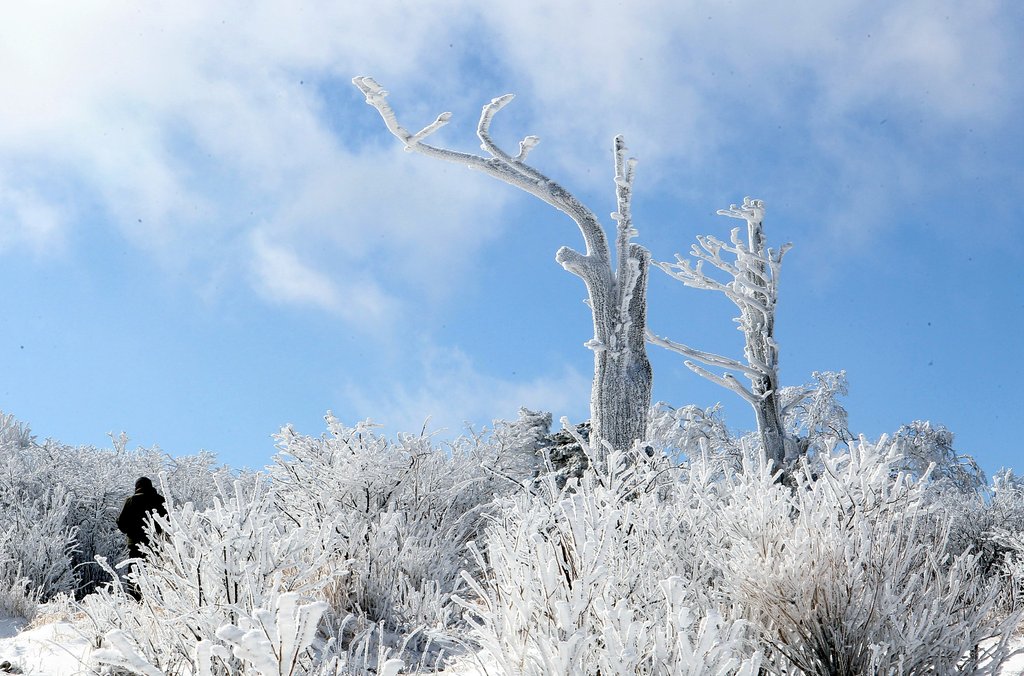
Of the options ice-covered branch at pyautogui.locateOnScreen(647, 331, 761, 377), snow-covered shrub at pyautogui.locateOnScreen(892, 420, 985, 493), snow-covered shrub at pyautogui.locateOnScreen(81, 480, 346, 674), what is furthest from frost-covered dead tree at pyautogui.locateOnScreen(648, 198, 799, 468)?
snow-covered shrub at pyautogui.locateOnScreen(81, 480, 346, 674)

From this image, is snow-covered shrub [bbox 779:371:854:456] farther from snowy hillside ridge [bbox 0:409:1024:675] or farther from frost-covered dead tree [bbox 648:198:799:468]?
snowy hillside ridge [bbox 0:409:1024:675]

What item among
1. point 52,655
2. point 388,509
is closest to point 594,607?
point 388,509

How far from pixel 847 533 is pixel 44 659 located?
5523mm

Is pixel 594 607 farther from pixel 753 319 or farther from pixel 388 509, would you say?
pixel 753 319

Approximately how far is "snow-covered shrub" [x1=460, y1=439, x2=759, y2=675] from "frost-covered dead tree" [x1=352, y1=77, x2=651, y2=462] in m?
4.95

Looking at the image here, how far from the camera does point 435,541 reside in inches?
269

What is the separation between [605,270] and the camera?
990 cm

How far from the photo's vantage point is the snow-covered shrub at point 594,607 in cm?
277

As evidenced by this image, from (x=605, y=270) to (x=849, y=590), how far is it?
6.32m

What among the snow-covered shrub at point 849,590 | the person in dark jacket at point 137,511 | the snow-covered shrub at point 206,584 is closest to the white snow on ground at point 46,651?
the snow-covered shrub at point 206,584

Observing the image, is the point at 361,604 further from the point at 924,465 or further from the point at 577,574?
the point at 924,465

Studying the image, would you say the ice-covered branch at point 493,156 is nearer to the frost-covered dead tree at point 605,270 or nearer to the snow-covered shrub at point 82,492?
the frost-covered dead tree at point 605,270

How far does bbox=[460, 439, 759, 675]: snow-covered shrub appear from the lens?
9.10ft

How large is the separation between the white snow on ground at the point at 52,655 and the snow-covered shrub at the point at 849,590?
37.6 inches
